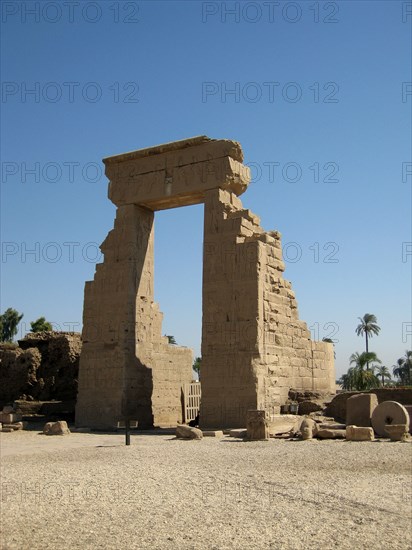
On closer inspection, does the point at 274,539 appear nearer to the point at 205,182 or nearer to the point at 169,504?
the point at 169,504

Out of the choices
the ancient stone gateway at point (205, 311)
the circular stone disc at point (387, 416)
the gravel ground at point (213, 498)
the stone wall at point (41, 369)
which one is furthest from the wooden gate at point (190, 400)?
the gravel ground at point (213, 498)

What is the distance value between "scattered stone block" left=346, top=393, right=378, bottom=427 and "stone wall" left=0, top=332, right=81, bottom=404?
977 centimetres

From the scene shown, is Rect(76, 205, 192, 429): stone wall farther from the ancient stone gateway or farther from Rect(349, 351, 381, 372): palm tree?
Rect(349, 351, 381, 372): palm tree

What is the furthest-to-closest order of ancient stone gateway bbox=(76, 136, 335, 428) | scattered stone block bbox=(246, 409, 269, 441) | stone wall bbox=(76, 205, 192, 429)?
stone wall bbox=(76, 205, 192, 429) < ancient stone gateway bbox=(76, 136, 335, 428) < scattered stone block bbox=(246, 409, 269, 441)

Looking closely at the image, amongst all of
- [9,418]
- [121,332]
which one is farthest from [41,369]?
[121,332]

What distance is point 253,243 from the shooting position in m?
13.3

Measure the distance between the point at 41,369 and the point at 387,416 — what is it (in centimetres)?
1136

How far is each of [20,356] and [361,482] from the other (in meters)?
13.9

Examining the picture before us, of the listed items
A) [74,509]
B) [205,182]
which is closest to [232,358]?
[205,182]

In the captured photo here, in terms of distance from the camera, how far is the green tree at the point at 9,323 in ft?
155

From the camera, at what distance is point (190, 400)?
58.0ft

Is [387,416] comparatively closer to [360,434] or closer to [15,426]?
[360,434]

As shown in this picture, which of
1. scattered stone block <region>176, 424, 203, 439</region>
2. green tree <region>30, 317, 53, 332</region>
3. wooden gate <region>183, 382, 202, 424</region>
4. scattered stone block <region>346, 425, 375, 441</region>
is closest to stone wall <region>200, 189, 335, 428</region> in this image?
scattered stone block <region>176, 424, 203, 439</region>

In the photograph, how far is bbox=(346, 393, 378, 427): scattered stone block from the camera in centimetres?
1122
